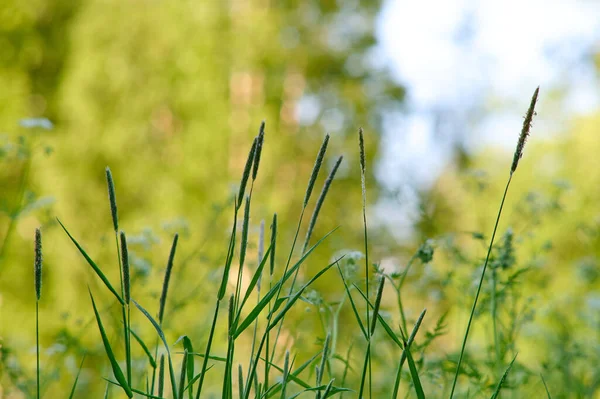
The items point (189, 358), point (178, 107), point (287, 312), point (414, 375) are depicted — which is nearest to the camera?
point (414, 375)

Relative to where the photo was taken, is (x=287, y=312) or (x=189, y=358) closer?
(x=189, y=358)

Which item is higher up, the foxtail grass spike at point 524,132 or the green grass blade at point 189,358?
the foxtail grass spike at point 524,132

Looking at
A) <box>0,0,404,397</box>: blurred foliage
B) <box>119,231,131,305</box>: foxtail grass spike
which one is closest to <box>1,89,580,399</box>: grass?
<box>119,231,131,305</box>: foxtail grass spike

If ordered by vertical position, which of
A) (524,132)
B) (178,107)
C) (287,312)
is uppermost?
(178,107)

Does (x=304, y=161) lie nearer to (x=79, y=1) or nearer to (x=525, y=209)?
(x=79, y=1)

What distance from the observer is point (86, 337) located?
24.0 feet

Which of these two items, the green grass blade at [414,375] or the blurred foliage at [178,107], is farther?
the blurred foliage at [178,107]

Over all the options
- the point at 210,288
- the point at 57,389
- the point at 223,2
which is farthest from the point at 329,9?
the point at 210,288

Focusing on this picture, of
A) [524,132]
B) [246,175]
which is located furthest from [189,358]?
[524,132]

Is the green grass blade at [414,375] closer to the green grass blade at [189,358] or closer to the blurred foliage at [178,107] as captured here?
the green grass blade at [189,358]

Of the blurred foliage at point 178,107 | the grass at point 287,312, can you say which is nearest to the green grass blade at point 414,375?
the grass at point 287,312

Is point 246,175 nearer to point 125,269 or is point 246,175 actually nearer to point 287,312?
point 125,269

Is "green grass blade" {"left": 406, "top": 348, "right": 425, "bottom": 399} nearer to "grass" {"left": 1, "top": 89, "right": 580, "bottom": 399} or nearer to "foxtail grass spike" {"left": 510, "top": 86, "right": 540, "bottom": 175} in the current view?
"grass" {"left": 1, "top": 89, "right": 580, "bottom": 399}

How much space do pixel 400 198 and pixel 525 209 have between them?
752 millimetres
